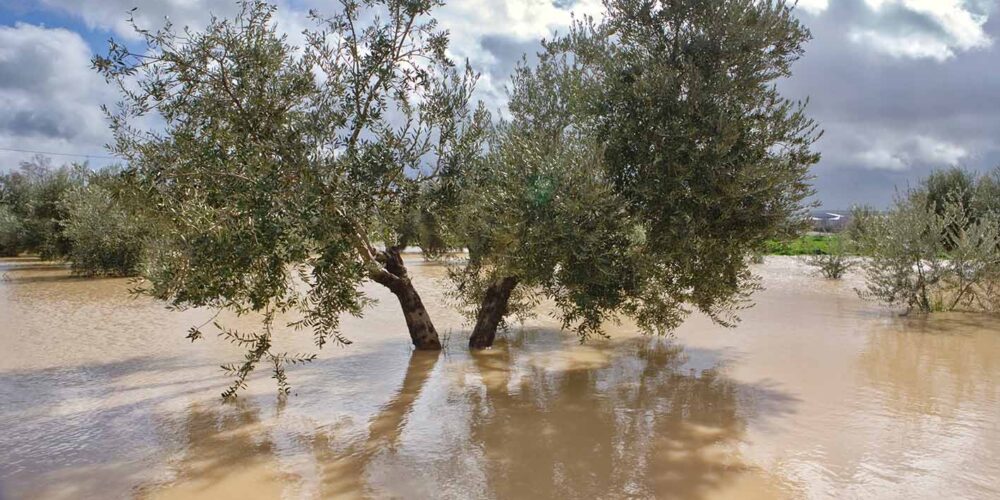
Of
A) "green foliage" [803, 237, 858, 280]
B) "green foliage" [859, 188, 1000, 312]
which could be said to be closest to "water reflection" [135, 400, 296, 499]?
"green foliage" [859, 188, 1000, 312]

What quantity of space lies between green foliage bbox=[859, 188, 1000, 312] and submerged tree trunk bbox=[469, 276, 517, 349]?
11.5 m

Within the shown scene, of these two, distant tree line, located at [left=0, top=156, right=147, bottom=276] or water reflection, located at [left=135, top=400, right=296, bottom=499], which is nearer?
water reflection, located at [left=135, top=400, right=296, bottom=499]

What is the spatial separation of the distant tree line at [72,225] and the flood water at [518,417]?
10.4m

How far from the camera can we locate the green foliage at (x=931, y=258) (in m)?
17.7

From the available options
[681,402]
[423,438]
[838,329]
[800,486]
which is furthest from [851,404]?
[838,329]

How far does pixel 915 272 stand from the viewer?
62.3 ft

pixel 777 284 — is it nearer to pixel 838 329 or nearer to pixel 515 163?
pixel 838 329

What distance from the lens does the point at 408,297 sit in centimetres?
1295

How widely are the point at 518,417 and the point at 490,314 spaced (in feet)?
15.6

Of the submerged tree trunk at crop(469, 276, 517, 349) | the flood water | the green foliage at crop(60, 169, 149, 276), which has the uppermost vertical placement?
the green foliage at crop(60, 169, 149, 276)

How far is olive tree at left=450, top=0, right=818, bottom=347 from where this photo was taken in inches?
376

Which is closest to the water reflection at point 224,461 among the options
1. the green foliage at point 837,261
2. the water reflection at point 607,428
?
the water reflection at point 607,428

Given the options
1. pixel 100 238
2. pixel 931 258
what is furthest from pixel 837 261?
pixel 100 238

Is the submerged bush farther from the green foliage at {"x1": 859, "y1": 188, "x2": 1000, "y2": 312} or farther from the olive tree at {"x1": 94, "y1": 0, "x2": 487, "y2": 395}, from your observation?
the green foliage at {"x1": 859, "y1": 188, "x2": 1000, "y2": 312}
